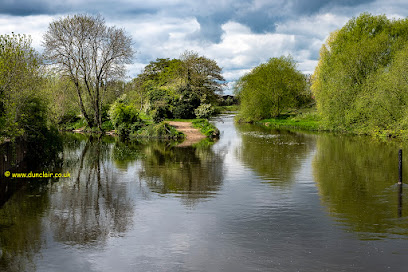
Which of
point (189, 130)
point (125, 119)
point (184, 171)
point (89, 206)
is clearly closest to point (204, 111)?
point (189, 130)

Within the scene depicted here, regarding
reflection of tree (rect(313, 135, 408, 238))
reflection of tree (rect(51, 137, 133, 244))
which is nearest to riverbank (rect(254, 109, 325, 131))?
reflection of tree (rect(313, 135, 408, 238))

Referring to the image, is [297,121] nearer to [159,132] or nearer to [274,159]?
[159,132]

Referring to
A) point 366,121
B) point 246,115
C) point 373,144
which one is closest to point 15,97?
point 373,144

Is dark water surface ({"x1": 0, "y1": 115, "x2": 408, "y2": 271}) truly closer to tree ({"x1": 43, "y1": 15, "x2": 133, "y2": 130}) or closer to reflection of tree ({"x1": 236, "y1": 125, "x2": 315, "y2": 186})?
reflection of tree ({"x1": 236, "y1": 125, "x2": 315, "y2": 186})

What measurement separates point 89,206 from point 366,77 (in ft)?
124

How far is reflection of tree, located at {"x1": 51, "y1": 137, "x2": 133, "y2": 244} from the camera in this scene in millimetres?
10289

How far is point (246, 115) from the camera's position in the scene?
2803 inches

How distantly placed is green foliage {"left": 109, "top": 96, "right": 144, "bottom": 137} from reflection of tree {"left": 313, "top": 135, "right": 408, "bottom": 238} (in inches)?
811

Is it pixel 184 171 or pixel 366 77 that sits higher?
pixel 366 77

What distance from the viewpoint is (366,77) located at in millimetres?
42781

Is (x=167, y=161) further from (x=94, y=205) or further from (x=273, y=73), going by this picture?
(x=273, y=73)

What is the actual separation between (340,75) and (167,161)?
2871cm

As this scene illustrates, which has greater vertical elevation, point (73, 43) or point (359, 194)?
point (73, 43)

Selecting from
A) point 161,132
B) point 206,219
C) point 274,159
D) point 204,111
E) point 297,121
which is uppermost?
point 204,111
